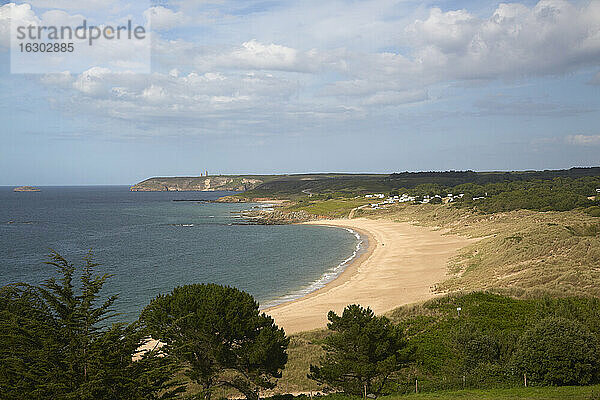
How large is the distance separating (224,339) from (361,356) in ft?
17.7

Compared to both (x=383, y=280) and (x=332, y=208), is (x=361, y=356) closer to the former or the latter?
(x=383, y=280)

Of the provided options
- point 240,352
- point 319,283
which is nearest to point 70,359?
point 240,352

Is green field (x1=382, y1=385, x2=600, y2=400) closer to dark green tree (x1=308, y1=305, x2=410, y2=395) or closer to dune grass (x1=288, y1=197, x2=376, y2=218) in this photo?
dark green tree (x1=308, y1=305, x2=410, y2=395)

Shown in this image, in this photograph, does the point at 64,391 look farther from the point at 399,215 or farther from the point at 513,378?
the point at 399,215

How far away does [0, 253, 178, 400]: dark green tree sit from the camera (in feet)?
28.0

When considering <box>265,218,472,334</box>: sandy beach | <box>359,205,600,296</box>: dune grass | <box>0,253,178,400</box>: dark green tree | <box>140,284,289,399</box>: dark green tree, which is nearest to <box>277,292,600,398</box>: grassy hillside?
<box>140,284,289,399</box>: dark green tree

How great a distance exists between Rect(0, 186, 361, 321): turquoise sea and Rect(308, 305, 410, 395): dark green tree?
1946 centimetres

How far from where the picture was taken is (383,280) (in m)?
42.8

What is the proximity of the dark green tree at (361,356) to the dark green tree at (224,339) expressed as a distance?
1999 millimetres

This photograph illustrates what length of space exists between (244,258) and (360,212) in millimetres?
57691

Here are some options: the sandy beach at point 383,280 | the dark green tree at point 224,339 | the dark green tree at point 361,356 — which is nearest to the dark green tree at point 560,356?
the dark green tree at point 361,356

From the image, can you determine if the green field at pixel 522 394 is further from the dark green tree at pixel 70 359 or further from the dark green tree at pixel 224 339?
the dark green tree at pixel 70 359

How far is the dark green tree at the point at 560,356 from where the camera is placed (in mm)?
15711

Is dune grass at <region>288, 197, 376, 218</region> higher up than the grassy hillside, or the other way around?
dune grass at <region>288, 197, 376, 218</region>
